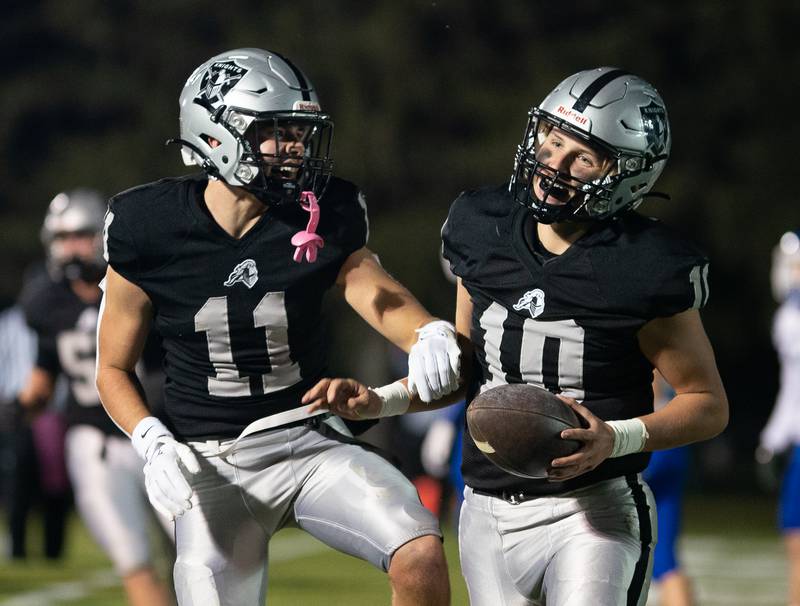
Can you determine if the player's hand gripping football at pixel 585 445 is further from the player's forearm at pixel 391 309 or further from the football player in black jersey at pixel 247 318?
the player's forearm at pixel 391 309

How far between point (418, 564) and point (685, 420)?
70 cm

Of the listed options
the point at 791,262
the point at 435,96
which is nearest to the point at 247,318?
the point at 791,262

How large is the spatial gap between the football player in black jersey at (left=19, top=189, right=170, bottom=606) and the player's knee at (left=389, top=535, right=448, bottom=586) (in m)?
1.80

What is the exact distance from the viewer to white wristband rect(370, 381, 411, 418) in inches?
140

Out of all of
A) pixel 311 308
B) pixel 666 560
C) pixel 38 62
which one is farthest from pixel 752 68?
pixel 311 308

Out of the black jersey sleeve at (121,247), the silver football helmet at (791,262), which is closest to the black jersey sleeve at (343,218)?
the black jersey sleeve at (121,247)

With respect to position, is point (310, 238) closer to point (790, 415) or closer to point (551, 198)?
point (551, 198)

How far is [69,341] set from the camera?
564cm

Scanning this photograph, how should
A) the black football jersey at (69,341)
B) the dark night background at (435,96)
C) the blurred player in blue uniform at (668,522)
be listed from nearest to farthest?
the black football jersey at (69,341) → the blurred player in blue uniform at (668,522) → the dark night background at (435,96)

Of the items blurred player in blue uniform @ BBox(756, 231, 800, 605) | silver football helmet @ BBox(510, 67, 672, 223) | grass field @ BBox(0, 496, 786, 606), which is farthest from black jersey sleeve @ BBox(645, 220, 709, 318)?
blurred player in blue uniform @ BBox(756, 231, 800, 605)

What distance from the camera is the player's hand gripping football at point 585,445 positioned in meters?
3.13

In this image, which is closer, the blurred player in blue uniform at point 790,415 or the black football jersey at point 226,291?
the black football jersey at point 226,291

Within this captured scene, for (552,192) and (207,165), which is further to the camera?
(207,165)

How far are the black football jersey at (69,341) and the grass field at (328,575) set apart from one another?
738 mm
